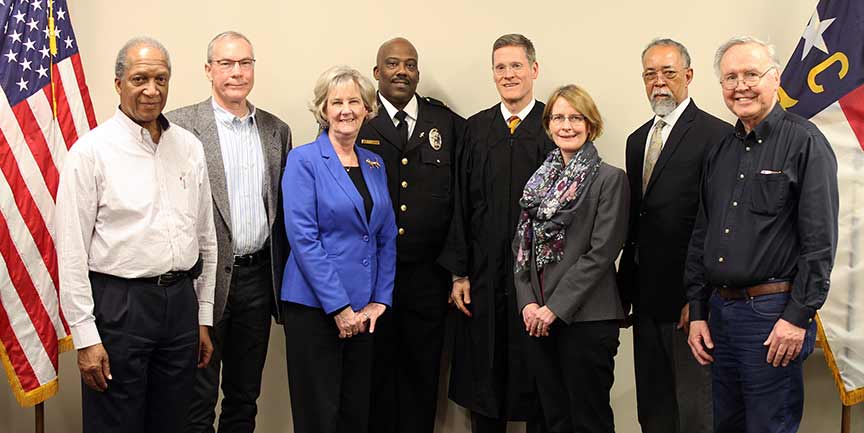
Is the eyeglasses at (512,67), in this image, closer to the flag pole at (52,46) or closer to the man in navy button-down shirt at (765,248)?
the man in navy button-down shirt at (765,248)

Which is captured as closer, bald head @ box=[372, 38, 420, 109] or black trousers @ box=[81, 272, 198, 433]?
black trousers @ box=[81, 272, 198, 433]

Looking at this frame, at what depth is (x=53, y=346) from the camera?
3.35m

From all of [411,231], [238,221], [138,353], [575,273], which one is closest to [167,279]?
[138,353]

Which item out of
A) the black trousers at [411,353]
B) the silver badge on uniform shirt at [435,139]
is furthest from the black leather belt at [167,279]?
the silver badge on uniform shirt at [435,139]

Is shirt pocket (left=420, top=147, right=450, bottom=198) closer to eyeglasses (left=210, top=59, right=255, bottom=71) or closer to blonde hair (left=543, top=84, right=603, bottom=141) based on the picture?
blonde hair (left=543, top=84, right=603, bottom=141)

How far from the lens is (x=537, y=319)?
9.92 ft

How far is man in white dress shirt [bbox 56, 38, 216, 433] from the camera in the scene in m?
2.54

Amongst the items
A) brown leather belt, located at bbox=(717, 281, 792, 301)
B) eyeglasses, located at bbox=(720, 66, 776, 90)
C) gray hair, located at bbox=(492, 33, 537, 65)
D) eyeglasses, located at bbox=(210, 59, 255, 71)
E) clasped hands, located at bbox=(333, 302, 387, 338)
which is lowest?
clasped hands, located at bbox=(333, 302, 387, 338)

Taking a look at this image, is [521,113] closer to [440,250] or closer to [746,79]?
[440,250]

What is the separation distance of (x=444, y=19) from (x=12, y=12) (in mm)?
1866

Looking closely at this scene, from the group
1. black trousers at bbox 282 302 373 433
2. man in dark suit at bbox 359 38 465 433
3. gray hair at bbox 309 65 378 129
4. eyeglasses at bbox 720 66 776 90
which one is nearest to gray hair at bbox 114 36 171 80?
gray hair at bbox 309 65 378 129

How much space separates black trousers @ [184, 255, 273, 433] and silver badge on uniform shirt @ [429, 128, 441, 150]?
0.88 m

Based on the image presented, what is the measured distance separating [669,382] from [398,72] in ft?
5.58

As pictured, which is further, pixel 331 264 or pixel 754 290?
pixel 331 264
